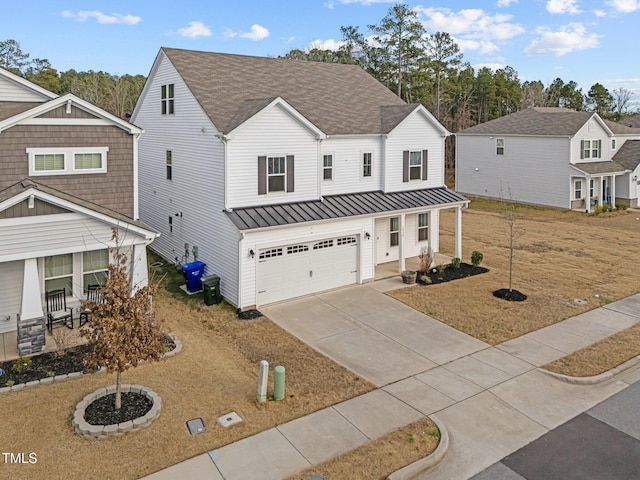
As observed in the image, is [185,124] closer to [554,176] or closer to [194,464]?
[194,464]

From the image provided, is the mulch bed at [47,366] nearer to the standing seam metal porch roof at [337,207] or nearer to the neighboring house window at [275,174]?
the standing seam metal porch roof at [337,207]

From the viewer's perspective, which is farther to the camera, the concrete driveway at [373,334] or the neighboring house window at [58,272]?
the neighboring house window at [58,272]

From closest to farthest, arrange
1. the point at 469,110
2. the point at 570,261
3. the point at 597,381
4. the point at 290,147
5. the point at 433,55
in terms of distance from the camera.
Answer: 1. the point at 597,381
2. the point at 290,147
3. the point at 570,261
4. the point at 433,55
5. the point at 469,110

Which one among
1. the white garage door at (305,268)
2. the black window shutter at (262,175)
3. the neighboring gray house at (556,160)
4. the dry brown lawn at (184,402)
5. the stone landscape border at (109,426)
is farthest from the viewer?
the neighboring gray house at (556,160)

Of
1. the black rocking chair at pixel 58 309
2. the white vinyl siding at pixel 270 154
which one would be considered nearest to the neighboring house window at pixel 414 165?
the white vinyl siding at pixel 270 154

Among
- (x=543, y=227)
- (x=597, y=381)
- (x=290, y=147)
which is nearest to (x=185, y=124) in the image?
(x=290, y=147)

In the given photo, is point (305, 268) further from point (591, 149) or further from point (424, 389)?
point (591, 149)
